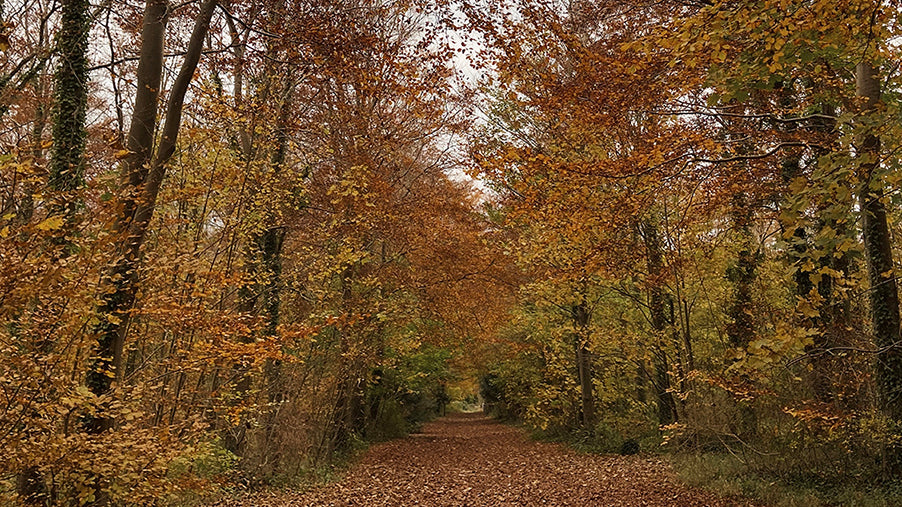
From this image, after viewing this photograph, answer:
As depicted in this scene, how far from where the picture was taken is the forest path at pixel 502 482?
944 centimetres


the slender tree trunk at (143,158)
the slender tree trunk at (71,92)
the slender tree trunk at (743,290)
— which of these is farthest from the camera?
the slender tree trunk at (743,290)

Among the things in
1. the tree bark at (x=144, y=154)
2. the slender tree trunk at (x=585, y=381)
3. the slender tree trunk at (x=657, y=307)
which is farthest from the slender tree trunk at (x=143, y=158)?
the slender tree trunk at (x=585, y=381)

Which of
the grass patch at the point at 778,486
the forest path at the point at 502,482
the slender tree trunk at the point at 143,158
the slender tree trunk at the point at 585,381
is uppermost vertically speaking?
the slender tree trunk at the point at 143,158

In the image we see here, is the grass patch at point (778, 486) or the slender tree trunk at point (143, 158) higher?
the slender tree trunk at point (143, 158)

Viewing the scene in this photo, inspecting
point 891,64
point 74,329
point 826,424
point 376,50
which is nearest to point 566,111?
point 376,50

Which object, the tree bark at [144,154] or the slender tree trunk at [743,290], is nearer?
the tree bark at [144,154]

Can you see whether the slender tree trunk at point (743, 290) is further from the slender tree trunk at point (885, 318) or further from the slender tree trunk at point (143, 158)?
the slender tree trunk at point (143, 158)

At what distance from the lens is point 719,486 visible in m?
9.10


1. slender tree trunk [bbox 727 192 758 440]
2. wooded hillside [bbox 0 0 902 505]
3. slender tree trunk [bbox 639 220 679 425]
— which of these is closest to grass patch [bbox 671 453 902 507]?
wooded hillside [bbox 0 0 902 505]

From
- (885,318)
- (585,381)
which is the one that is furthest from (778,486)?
(585,381)

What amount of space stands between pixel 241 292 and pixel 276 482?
3585mm

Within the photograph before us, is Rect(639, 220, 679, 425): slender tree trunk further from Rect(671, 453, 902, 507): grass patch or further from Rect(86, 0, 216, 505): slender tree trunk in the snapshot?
Rect(86, 0, 216, 505): slender tree trunk

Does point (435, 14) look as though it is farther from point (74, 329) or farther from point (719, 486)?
point (719, 486)

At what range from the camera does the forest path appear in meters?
9.44
